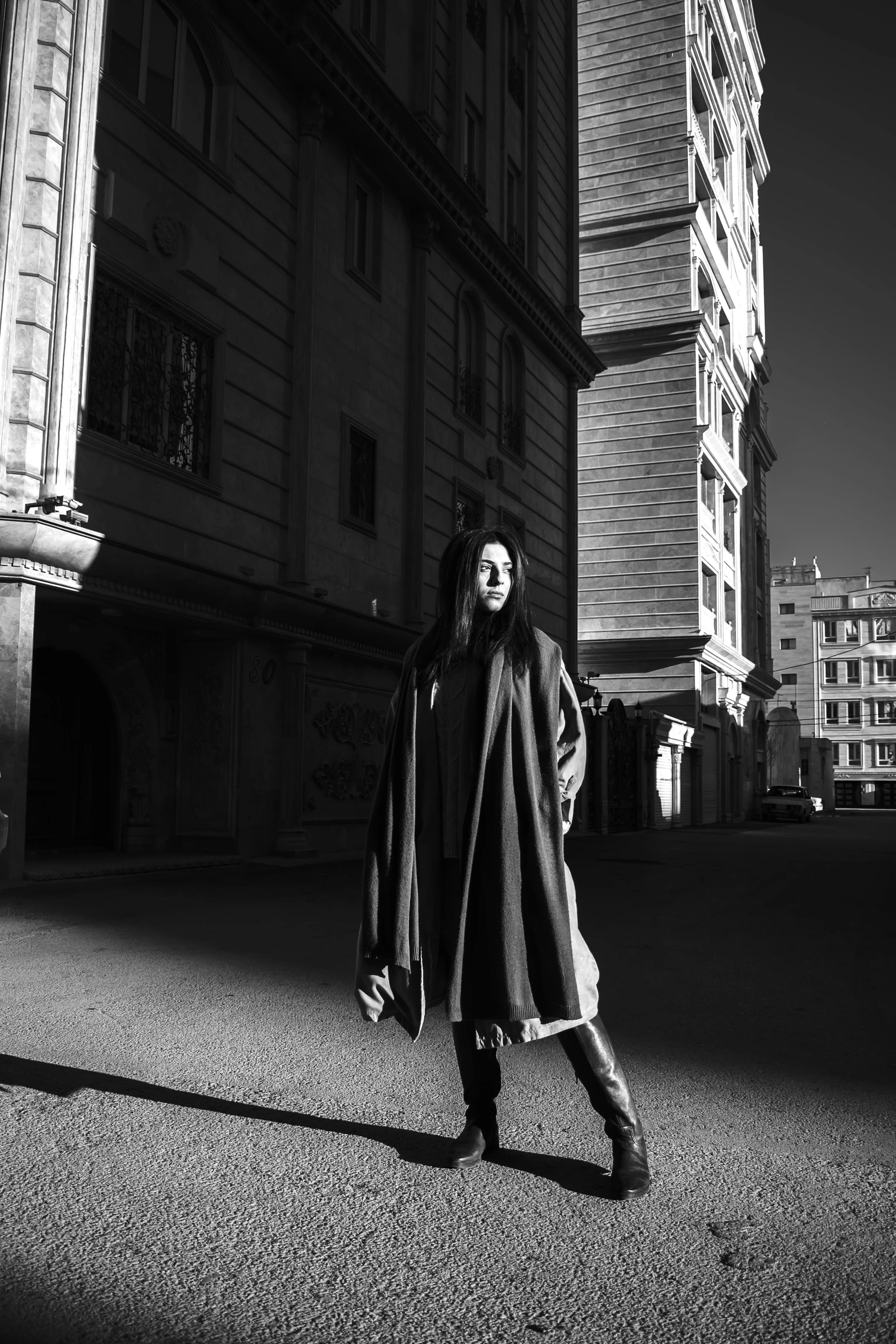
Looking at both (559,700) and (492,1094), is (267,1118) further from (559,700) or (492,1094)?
(559,700)

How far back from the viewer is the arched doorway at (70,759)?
A: 1338cm

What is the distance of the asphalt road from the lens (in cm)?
237

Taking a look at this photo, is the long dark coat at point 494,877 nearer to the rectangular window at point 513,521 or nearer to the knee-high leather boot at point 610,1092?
the knee-high leather boot at point 610,1092

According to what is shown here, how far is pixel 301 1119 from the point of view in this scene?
12.0ft

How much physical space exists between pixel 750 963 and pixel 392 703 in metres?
4.51

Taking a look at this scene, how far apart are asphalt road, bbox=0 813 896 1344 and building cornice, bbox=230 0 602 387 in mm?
13406

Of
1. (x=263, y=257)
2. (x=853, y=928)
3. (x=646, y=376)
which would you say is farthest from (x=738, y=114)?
(x=853, y=928)

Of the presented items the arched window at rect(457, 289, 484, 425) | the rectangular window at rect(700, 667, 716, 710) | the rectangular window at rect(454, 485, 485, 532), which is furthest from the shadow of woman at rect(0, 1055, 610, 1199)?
the rectangular window at rect(700, 667, 716, 710)

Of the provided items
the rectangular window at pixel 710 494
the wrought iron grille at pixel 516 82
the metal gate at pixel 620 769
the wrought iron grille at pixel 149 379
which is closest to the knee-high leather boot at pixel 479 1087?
the wrought iron grille at pixel 149 379

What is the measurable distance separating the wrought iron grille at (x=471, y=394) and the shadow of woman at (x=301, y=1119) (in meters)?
18.3

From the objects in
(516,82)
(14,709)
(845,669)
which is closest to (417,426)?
(14,709)

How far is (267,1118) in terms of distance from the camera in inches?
144

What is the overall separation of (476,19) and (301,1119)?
23675mm

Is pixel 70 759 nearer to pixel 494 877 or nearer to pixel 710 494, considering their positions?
pixel 494 877
